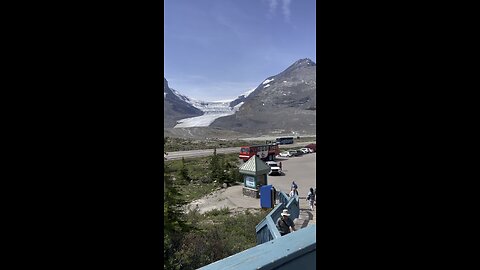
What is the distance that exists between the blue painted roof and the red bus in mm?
20728

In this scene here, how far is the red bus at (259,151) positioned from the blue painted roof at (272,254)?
68.0 ft

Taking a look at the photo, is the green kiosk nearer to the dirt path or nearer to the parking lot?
the dirt path

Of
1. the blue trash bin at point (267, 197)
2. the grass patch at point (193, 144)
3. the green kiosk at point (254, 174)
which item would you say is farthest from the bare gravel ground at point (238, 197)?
the grass patch at point (193, 144)

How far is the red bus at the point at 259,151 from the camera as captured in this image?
23828 millimetres

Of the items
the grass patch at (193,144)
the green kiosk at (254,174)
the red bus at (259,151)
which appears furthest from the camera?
the grass patch at (193,144)

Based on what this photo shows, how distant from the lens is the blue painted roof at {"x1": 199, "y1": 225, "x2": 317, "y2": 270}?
187 cm

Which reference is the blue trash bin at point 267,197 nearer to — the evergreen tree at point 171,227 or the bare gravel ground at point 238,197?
the bare gravel ground at point 238,197

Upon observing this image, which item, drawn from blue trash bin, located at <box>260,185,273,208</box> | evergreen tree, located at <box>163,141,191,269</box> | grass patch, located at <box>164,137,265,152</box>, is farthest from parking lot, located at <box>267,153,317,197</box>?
grass patch, located at <box>164,137,265,152</box>

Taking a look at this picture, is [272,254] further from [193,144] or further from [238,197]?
[193,144]

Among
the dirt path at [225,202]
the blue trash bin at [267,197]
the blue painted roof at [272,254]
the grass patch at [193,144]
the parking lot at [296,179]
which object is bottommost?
the dirt path at [225,202]

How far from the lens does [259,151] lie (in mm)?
24703
